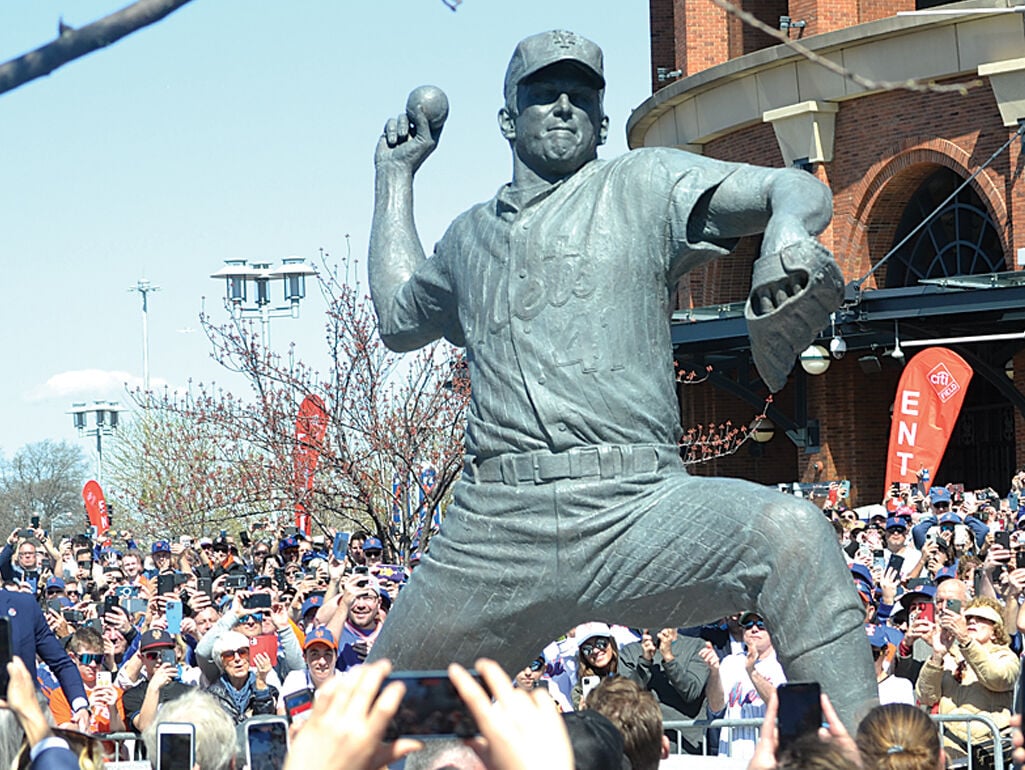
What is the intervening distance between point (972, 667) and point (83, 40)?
6551 millimetres

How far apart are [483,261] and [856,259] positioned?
25713 millimetres

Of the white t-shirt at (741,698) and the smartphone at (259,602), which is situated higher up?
the smartphone at (259,602)

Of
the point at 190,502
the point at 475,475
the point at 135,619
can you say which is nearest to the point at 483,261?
the point at 475,475

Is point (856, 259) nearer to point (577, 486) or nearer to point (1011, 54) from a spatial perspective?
point (1011, 54)

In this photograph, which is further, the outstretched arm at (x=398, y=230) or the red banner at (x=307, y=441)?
the red banner at (x=307, y=441)

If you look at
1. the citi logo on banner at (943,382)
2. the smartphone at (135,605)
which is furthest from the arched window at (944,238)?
the smartphone at (135,605)

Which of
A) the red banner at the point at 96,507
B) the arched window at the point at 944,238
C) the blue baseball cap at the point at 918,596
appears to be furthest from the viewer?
the arched window at the point at 944,238

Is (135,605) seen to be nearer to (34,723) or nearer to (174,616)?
(174,616)

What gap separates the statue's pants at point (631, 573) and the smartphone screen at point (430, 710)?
229 centimetres

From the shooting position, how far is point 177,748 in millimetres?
4863

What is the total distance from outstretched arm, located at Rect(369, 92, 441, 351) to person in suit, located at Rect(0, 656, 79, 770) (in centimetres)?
264

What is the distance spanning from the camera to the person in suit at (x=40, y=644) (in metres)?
8.46

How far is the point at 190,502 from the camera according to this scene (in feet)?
81.8

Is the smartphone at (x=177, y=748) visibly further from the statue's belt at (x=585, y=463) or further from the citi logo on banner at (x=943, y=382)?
the citi logo on banner at (x=943, y=382)
